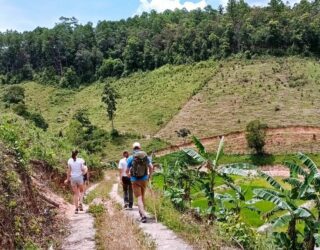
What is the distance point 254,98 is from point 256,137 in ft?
74.0

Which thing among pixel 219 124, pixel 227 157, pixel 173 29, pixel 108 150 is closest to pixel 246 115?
pixel 219 124

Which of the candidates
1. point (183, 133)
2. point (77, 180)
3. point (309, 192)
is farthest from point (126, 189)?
point (183, 133)

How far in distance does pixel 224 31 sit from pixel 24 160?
113211 millimetres

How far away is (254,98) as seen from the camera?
9538 cm

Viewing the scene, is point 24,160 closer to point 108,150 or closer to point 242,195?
point 242,195

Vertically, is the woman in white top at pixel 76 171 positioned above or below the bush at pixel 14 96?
above

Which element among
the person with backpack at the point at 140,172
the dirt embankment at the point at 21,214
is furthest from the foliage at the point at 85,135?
the person with backpack at the point at 140,172

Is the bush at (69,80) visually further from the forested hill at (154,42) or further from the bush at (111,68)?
the bush at (111,68)

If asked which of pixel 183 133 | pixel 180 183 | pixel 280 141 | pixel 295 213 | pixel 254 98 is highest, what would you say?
pixel 295 213

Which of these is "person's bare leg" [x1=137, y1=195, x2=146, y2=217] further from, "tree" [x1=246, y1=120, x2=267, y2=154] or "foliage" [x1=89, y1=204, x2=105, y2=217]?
"tree" [x1=246, y1=120, x2=267, y2=154]

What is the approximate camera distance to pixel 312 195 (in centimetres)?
1314

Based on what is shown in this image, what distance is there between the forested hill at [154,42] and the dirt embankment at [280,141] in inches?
1540

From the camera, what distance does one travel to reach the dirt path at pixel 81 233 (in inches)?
458

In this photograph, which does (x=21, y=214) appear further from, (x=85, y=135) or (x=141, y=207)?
(x=85, y=135)
